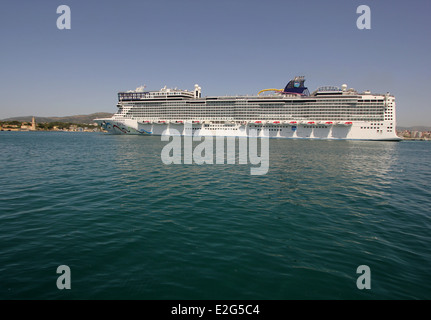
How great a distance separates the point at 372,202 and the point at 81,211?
17.6 metres

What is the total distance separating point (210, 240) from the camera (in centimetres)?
905

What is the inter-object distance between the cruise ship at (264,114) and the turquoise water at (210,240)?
82620 mm

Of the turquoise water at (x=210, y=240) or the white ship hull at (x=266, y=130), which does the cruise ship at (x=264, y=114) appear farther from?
the turquoise water at (x=210, y=240)

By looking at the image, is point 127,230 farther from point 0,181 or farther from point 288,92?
point 288,92

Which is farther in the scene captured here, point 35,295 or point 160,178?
point 160,178

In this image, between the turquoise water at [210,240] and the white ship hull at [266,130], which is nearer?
the turquoise water at [210,240]

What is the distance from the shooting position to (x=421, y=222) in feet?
38.2

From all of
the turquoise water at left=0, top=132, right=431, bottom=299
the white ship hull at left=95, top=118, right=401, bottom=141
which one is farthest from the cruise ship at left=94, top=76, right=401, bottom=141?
the turquoise water at left=0, top=132, right=431, bottom=299

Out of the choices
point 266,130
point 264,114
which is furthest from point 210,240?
point 264,114

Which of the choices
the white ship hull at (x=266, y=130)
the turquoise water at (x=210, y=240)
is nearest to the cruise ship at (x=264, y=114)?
the white ship hull at (x=266, y=130)

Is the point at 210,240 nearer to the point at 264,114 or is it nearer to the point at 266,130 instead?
the point at 266,130

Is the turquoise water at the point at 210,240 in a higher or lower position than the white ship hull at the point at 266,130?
lower

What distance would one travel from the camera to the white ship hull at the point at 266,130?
293 ft

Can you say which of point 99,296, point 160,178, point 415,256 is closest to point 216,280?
point 99,296
